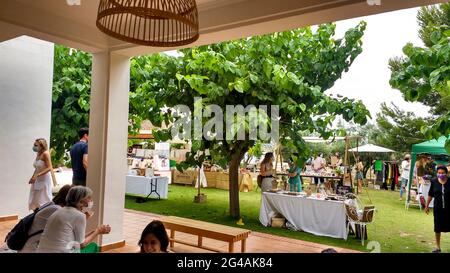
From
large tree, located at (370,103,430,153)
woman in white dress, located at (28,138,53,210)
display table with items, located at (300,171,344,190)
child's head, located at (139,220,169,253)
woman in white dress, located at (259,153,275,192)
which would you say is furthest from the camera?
large tree, located at (370,103,430,153)

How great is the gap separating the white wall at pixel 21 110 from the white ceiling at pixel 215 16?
2.30m

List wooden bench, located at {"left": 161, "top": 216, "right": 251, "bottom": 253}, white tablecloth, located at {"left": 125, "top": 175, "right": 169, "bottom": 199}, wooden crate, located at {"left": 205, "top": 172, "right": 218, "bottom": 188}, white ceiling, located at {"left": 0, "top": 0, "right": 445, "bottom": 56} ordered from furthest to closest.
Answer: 1. wooden crate, located at {"left": 205, "top": 172, "right": 218, "bottom": 188}
2. white tablecloth, located at {"left": 125, "top": 175, "right": 169, "bottom": 199}
3. wooden bench, located at {"left": 161, "top": 216, "right": 251, "bottom": 253}
4. white ceiling, located at {"left": 0, "top": 0, "right": 445, "bottom": 56}

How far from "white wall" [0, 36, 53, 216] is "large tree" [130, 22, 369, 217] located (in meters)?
1.58

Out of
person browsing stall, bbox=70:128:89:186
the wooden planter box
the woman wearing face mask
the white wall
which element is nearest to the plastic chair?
the woman wearing face mask

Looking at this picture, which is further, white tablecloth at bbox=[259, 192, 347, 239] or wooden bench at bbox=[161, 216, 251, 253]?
white tablecloth at bbox=[259, 192, 347, 239]

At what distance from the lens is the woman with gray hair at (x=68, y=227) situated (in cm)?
201

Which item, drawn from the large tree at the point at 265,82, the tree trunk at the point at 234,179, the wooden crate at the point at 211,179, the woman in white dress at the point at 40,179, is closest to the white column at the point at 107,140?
the woman in white dress at the point at 40,179

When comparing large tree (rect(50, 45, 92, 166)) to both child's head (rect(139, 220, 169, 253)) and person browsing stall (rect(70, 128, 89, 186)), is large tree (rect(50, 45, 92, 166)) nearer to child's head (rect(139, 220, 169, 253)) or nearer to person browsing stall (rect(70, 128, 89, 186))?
person browsing stall (rect(70, 128, 89, 186))

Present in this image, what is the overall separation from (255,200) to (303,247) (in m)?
4.64

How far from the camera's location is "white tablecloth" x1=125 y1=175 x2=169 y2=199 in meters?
8.59

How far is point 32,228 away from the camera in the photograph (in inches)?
86.4

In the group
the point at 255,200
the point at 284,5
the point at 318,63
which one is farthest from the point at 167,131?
the point at 255,200

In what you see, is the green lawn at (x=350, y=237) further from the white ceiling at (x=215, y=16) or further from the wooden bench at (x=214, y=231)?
the white ceiling at (x=215, y=16)

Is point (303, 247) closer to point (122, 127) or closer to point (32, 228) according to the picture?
point (122, 127)
